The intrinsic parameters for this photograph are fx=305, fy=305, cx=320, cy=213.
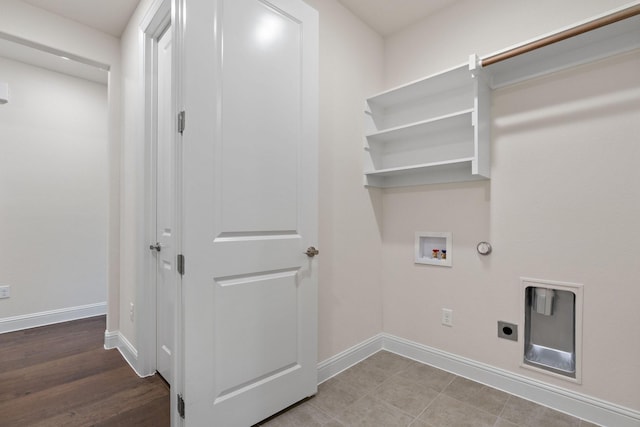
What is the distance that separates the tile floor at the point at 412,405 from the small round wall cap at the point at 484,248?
2.81ft

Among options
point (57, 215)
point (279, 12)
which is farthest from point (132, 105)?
point (57, 215)

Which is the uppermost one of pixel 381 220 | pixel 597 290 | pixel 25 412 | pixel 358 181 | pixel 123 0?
pixel 123 0

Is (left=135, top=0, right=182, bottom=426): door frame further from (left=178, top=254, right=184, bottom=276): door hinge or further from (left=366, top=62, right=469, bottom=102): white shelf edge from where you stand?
(left=366, top=62, right=469, bottom=102): white shelf edge

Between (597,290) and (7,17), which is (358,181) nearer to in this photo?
(597,290)

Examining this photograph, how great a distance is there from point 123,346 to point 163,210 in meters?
1.23

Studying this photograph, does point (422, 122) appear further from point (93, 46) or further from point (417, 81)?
point (93, 46)

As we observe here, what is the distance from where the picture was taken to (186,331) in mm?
1334

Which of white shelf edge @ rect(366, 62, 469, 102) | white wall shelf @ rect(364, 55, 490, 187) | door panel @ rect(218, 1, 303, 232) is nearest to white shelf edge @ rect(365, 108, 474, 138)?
white wall shelf @ rect(364, 55, 490, 187)

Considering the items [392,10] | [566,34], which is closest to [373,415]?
[566,34]

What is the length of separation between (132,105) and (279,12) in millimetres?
1396

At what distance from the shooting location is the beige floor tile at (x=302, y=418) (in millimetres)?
1596

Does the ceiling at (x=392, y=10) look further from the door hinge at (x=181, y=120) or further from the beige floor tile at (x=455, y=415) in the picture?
the beige floor tile at (x=455, y=415)

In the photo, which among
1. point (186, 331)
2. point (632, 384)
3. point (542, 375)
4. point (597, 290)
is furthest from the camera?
point (542, 375)

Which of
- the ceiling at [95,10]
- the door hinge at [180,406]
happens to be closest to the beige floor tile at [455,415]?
the door hinge at [180,406]
